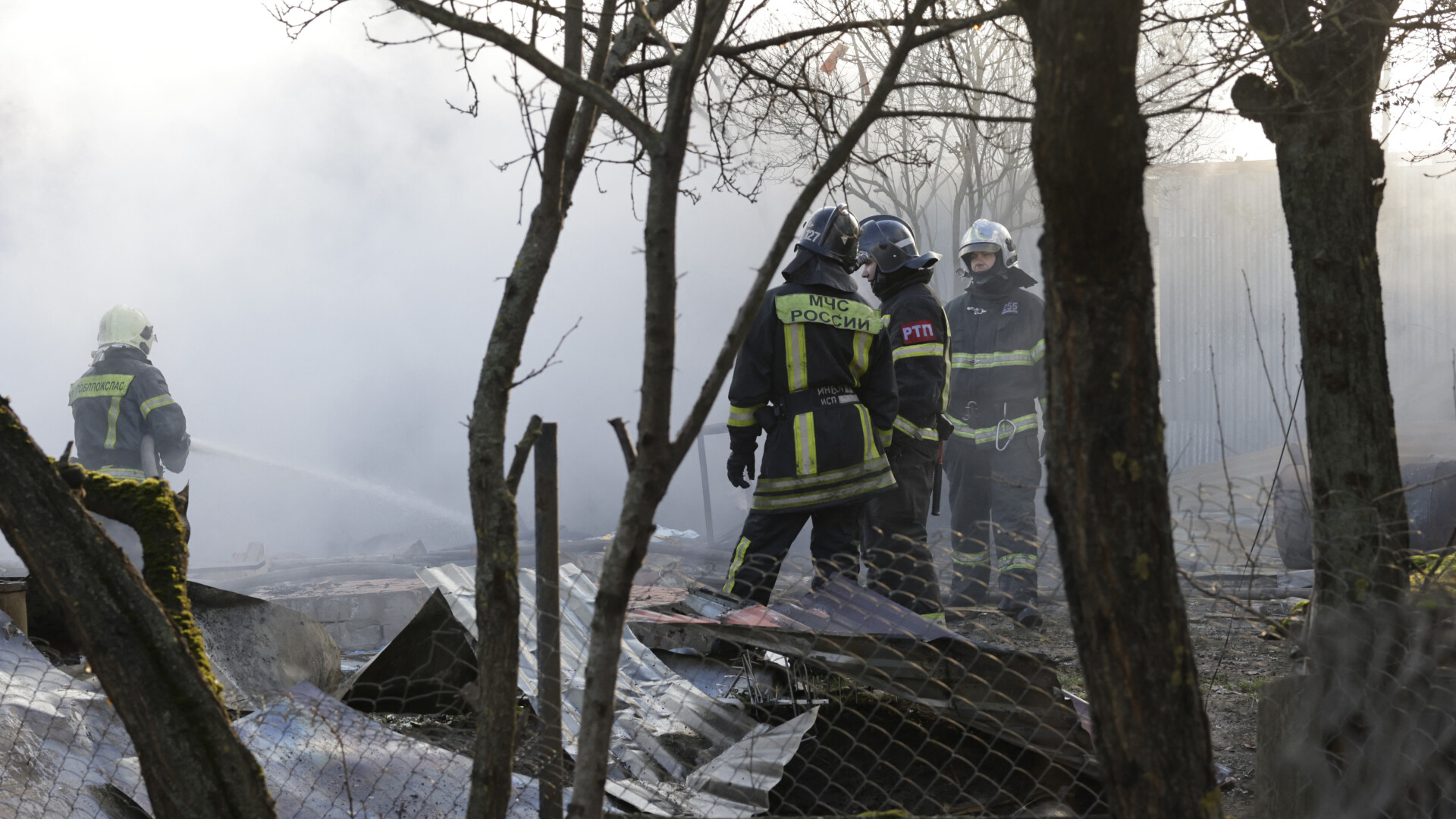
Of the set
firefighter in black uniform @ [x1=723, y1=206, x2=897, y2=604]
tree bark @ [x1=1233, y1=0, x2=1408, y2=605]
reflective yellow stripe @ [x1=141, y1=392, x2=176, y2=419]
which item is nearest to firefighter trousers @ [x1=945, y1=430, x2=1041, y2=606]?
firefighter in black uniform @ [x1=723, y1=206, x2=897, y2=604]

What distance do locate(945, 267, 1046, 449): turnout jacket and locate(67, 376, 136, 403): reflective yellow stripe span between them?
5.02 metres

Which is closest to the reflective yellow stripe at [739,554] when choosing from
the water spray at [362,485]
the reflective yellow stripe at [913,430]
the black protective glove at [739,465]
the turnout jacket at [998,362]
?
the black protective glove at [739,465]

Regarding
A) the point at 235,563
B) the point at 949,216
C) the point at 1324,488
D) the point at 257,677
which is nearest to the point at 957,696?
the point at 1324,488

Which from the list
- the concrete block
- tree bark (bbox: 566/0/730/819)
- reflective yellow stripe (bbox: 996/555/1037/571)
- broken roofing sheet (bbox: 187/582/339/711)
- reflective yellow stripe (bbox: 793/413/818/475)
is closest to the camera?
tree bark (bbox: 566/0/730/819)

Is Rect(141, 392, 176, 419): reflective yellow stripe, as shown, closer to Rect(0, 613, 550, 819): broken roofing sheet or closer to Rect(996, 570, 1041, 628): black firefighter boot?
Rect(0, 613, 550, 819): broken roofing sheet

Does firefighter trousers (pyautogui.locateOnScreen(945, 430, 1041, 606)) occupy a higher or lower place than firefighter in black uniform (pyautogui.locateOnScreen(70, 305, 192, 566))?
lower

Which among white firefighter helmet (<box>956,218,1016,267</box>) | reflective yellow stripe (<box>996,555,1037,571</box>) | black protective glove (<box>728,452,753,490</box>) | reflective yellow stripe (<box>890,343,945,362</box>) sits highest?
white firefighter helmet (<box>956,218,1016,267</box>)

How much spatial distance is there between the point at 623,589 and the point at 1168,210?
15585 millimetres

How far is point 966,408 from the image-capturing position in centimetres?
611

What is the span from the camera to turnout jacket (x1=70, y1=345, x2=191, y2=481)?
6.11 m

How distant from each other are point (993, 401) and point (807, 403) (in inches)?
76.2

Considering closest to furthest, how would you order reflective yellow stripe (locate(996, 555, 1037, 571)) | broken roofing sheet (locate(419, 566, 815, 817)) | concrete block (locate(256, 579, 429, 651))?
A: broken roofing sheet (locate(419, 566, 815, 817)) → reflective yellow stripe (locate(996, 555, 1037, 571)) → concrete block (locate(256, 579, 429, 651))

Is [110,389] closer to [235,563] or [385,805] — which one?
[385,805]

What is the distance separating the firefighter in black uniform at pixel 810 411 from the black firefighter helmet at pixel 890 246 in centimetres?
62
